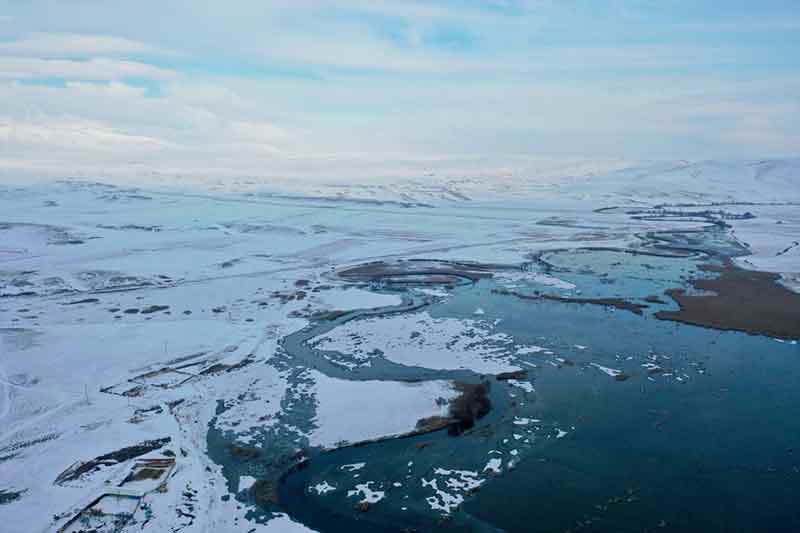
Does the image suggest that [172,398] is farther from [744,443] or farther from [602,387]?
[744,443]

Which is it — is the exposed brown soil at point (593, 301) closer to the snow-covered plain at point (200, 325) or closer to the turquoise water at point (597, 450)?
the snow-covered plain at point (200, 325)

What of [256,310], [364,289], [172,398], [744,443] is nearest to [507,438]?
[744,443]

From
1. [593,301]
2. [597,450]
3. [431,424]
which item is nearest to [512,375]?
[431,424]

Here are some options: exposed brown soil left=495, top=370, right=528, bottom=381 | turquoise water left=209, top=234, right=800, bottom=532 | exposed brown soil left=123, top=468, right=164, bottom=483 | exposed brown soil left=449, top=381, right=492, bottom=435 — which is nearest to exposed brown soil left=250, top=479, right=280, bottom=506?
turquoise water left=209, top=234, right=800, bottom=532

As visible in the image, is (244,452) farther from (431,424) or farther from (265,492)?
(431,424)

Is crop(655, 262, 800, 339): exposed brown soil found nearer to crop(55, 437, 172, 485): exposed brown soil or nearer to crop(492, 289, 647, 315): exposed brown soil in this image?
crop(492, 289, 647, 315): exposed brown soil

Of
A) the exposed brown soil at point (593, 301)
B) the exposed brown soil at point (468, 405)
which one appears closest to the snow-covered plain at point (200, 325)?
the exposed brown soil at point (468, 405)
